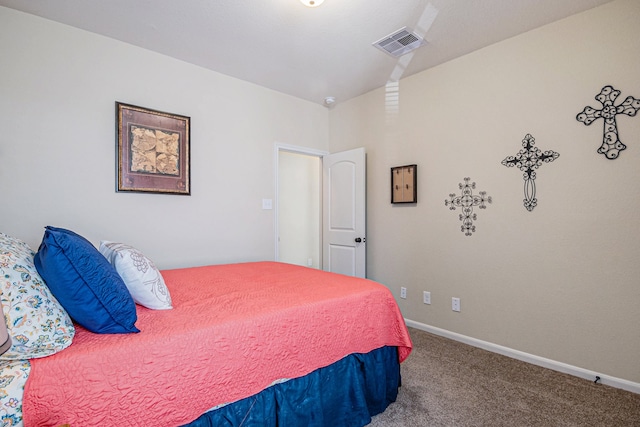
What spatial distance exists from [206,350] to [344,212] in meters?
2.78

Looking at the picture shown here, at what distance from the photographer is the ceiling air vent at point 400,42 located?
2506mm

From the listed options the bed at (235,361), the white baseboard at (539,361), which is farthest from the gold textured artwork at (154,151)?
the white baseboard at (539,361)

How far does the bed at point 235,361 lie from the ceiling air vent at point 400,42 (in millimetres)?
1967

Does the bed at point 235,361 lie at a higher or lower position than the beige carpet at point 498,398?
higher

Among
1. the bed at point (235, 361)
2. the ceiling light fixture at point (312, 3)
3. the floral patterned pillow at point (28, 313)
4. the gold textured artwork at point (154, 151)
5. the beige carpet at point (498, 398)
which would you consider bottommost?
the beige carpet at point (498, 398)

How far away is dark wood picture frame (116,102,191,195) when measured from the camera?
8.73 feet

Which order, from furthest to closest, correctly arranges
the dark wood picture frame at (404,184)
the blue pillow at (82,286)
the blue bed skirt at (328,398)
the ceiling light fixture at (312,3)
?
the dark wood picture frame at (404,184), the ceiling light fixture at (312,3), the blue bed skirt at (328,398), the blue pillow at (82,286)

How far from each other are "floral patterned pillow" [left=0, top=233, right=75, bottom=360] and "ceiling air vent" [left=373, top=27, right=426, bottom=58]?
8.85ft

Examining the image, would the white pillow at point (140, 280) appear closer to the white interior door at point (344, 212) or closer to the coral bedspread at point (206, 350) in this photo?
the coral bedspread at point (206, 350)

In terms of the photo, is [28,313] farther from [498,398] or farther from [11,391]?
[498,398]

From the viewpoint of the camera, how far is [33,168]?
7.59ft

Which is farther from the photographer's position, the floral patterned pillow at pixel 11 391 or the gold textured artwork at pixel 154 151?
the gold textured artwork at pixel 154 151

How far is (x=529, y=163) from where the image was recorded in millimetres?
2523

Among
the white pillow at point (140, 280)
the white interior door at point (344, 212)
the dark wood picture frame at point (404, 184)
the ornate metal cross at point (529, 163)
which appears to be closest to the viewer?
the white pillow at point (140, 280)
